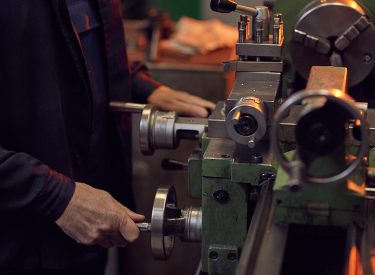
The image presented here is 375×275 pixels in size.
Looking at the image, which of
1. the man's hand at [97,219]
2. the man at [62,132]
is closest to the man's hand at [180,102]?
the man at [62,132]

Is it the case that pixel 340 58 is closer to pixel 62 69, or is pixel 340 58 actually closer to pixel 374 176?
pixel 374 176

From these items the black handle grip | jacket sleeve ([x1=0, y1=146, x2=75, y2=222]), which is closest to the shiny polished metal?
the black handle grip

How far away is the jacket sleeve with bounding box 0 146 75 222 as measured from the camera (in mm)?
1218

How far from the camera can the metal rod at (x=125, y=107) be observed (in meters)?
1.41

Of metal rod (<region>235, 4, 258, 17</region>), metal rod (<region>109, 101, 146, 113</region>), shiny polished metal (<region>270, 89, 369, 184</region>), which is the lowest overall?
metal rod (<region>109, 101, 146, 113</region>)

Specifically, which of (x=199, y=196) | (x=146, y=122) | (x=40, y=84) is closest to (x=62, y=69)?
(x=40, y=84)

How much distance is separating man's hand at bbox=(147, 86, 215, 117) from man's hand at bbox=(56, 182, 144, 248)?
0.34 m

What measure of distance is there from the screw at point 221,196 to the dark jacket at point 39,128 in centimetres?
29

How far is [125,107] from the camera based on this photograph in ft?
4.78

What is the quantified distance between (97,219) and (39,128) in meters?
0.23

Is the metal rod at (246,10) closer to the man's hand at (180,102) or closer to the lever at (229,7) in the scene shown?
the lever at (229,7)

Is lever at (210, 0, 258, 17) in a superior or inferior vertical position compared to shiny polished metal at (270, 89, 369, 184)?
superior

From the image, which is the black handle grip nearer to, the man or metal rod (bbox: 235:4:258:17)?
metal rod (bbox: 235:4:258:17)

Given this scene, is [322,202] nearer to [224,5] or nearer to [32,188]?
[224,5]
